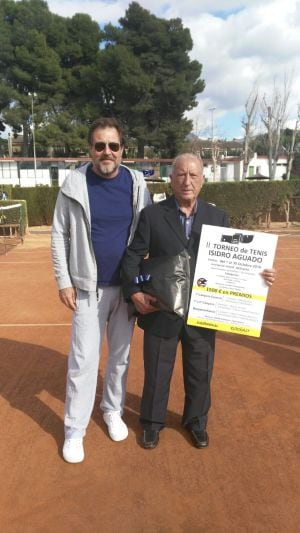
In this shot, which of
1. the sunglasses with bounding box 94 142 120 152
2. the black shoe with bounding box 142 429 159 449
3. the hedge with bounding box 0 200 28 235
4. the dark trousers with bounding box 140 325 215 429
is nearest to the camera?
the sunglasses with bounding box 94 142 120 152

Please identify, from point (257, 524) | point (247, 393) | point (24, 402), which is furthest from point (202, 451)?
point (24, 402)

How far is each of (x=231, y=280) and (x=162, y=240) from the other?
479 mm

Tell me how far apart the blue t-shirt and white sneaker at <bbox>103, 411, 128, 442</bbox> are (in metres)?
0.98

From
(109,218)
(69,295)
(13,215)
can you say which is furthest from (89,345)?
(13,215)

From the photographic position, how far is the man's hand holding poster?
2693mm

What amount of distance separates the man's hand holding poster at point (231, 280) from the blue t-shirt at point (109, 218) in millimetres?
483

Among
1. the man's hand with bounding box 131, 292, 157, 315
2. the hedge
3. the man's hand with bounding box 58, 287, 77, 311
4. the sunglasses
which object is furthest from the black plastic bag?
the hedge

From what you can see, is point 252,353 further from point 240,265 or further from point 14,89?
point 14,89

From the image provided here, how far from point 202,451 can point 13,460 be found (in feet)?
3.92

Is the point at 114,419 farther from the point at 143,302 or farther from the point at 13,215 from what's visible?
the point at 13,215

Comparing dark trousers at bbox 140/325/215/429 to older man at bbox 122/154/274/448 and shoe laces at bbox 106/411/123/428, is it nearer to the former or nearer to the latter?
older man at bbox 122/154/274/448

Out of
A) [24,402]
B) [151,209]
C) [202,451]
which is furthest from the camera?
[24,402]

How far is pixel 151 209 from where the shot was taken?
8.93 feet

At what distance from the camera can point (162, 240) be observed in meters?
2.72
